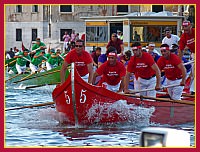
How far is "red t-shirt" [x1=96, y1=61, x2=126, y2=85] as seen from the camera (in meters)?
12.0

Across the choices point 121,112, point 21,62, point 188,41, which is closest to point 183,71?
point 121,112

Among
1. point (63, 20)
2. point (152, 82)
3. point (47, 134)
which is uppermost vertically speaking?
point (63, 20)

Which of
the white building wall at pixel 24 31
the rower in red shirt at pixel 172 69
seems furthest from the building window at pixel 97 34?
the rower in red shirt at pixel 172 69

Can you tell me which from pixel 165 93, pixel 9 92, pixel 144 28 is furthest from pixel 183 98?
pixel 144 28

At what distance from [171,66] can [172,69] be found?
0.13 metres

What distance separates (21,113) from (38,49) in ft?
37.4

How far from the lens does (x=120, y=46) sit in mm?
16703

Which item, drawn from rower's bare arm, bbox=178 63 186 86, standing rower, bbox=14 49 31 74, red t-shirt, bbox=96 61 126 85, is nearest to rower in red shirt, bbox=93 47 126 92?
red t-shirt, bbox=96 61 126 85

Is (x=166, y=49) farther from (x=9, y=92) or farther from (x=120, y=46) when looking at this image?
(x=9, y=92)

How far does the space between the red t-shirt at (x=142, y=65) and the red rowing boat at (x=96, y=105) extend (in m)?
0.74

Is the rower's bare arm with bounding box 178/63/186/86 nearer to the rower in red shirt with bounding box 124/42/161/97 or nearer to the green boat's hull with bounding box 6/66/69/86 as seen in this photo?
the rower in red shirt with bounding box 124/42/161/97

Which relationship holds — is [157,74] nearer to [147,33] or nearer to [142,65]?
[142,65]

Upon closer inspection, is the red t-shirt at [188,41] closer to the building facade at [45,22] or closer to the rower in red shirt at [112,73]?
the rower in red shirt at [112,73]

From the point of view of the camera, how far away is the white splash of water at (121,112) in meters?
11.5
